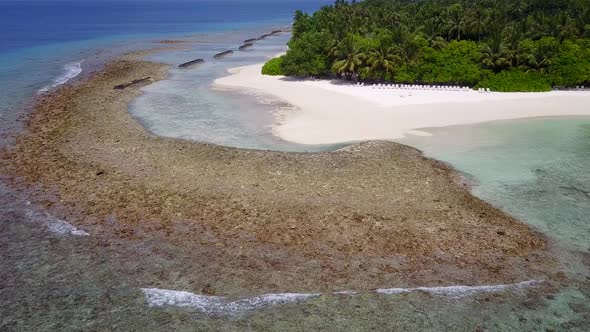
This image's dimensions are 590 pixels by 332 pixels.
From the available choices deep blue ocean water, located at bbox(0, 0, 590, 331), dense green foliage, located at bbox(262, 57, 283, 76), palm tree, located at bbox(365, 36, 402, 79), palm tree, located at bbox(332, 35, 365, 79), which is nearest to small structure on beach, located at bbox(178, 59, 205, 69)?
dense green foliage, located at bbox(262, 57, 283, 76)

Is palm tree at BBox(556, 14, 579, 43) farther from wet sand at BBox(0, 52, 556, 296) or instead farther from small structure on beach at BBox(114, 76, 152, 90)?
small structure on beach at BBox(114, 76, 152, 90)

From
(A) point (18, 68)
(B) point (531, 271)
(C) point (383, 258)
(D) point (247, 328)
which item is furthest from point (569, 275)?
(A) point (18, 68)

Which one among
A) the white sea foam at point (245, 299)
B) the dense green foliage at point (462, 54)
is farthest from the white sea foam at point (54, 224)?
the dense green foliage at point (462, 54)

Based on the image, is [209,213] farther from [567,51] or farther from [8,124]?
[567,51]

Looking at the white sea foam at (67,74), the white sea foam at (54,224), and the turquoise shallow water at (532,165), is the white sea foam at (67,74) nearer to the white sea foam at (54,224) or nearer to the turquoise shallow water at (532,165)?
the white sea foam at (54,224)

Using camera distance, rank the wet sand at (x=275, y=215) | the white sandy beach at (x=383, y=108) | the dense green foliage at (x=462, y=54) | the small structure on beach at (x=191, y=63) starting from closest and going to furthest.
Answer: the wet sand at (x=275, y=215) → the white sandy beach at (x=383, y=108) → the dense green foliage at (x=462, y=54) → the small structure on beach at (x=191, y=63)

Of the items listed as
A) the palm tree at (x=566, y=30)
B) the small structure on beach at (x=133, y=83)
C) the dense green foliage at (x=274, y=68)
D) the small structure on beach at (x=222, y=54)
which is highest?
the palm tree at (x=566, y=30)

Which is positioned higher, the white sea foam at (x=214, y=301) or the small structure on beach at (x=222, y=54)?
the small structure on beach at (x=222, y=54)
